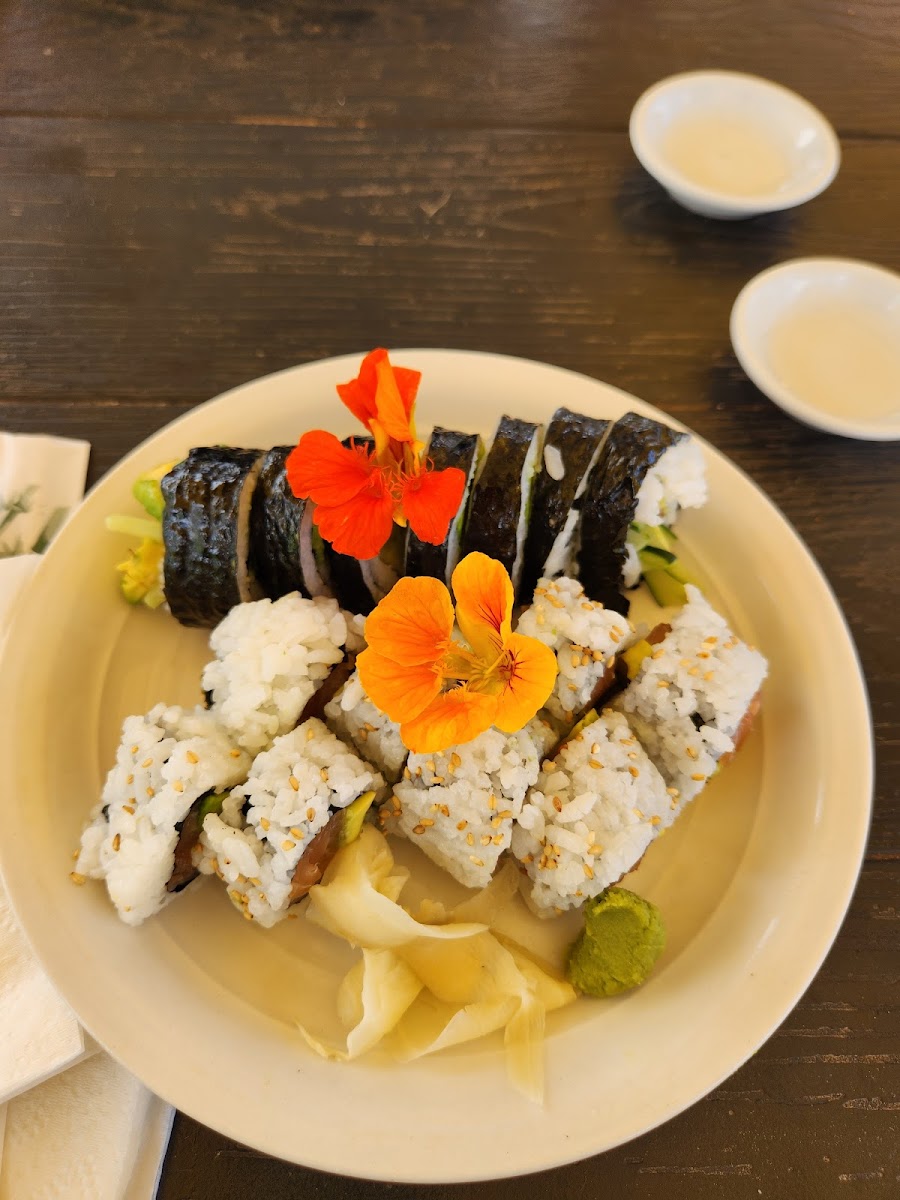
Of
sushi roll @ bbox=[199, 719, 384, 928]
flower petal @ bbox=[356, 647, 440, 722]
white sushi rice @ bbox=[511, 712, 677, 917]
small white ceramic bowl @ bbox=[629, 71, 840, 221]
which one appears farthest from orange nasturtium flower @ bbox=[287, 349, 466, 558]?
small white ceramic bowl @ bbox=[629, 71, 840, 221]

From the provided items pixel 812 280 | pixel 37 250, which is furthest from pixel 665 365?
pixel 37 250

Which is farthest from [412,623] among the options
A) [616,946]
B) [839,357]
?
[839,357]

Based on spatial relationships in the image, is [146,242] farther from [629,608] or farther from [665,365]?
[629,608]

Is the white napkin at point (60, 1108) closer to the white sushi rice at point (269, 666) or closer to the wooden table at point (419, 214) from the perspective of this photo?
the white sushi rice at point (269, 666)

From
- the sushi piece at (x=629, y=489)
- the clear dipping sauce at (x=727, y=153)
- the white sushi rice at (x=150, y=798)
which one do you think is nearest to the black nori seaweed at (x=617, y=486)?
the sushi piece at (x=629, y=489)

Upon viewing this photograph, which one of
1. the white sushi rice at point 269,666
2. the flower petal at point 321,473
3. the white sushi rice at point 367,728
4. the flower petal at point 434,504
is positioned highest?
the flower petal at point 321,473

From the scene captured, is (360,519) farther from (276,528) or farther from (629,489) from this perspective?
(629,489)
